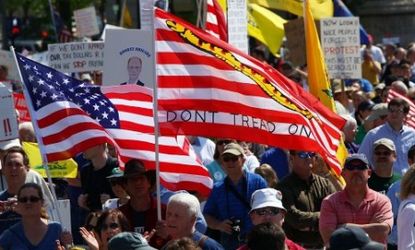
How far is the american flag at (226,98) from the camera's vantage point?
35.9 ft

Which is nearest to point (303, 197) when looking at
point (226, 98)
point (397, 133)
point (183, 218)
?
point (226, 98)

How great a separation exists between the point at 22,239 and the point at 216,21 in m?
6.48

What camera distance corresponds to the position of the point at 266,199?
10.2 m

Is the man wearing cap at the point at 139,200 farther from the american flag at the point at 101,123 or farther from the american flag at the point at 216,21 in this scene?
the american flag at the point at 216,21

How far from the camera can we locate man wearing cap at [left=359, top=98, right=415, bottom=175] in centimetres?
1361

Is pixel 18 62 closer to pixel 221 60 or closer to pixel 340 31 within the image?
pixel 221 60

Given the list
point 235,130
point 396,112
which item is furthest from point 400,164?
point 235,130

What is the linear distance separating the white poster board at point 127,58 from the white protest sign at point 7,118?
116 centimetres

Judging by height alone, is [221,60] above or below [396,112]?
above

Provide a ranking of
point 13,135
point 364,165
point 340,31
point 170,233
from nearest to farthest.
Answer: point 170,233 < point 364,165 < point 13,135 < point 340,31

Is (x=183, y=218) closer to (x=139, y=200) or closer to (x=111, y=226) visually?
(x=111, y=226)

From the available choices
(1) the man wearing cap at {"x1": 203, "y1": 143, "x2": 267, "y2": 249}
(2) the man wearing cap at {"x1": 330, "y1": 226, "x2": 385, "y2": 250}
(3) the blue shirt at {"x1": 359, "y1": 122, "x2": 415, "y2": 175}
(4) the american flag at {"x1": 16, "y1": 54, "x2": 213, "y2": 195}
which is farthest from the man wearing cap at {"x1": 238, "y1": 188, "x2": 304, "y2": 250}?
(3) the blue shirt at {"x1": 359, "y1": 122, "x2": 415, "y2": 175}

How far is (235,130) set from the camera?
11.0 meters

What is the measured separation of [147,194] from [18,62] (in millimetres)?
1363
